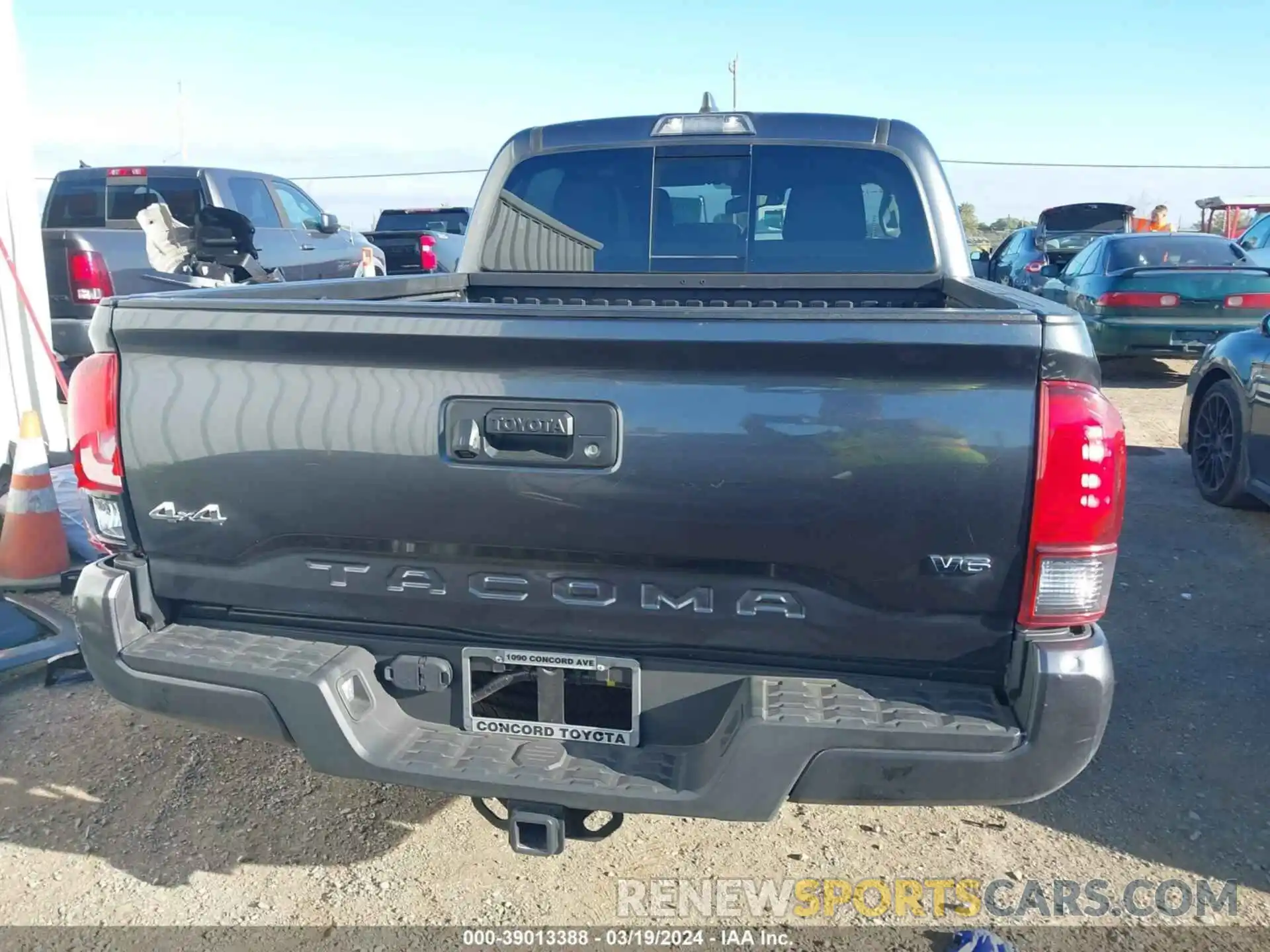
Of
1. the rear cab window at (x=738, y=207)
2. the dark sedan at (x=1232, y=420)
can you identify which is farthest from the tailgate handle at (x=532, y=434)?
the dark sedan at (x=1232, y=420)

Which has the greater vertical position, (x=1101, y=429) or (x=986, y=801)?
(x=1101, y=429)

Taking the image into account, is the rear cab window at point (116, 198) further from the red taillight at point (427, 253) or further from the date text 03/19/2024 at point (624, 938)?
the date text 03/19/2024 at point (624, 938)

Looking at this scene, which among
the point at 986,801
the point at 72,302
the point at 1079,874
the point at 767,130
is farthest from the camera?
the point at 72,302

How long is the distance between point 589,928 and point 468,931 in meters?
0.31

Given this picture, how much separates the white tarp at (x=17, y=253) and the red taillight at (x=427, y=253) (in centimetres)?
921

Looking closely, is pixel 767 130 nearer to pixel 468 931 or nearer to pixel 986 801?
pixel 986 801

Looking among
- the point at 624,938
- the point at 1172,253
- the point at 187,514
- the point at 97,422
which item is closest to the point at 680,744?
the point at 624,938

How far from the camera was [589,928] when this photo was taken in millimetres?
2660

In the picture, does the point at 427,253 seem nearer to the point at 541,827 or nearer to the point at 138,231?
the point at 138,231

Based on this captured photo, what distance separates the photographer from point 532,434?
219 centimetres

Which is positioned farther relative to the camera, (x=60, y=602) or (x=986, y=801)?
(x=60, y=602)

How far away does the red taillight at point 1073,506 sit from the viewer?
202 cm

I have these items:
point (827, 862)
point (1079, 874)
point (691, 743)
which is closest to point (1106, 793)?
point (1079, 874)

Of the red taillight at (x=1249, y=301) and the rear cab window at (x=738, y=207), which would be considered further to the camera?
the red taillight at (x=1249, y=301)
